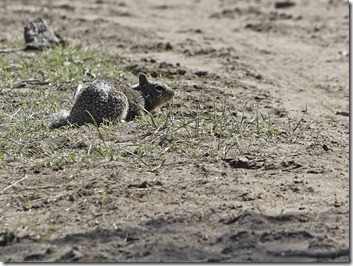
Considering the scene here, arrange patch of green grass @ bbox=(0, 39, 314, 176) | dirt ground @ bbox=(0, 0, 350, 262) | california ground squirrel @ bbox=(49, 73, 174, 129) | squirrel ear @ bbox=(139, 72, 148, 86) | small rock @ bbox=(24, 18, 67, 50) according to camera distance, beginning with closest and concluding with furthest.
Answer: dirt ground @ bbox=(0, 0, 350, 262) < patch of green grass @ bbox=(0, 39, 314, 176) < california ground squirrel @ bbox=(49, 73, 174, 129) < squirrel ear @ bbox=(139, 72, 148, 86) < small rock @ bbox=(24, 18, 67, 50)

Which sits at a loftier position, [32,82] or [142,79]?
[142,79]

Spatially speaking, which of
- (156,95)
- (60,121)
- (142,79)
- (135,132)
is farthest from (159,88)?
(60,121)

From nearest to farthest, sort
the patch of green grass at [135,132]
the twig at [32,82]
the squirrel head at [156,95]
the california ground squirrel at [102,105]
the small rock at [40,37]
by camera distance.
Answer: the patch of green grass at [135,132]
the california ground squirrel at [102,105]
the squirrel head at [156,95]
the twig at [32,82]
the small rock at [40,37]

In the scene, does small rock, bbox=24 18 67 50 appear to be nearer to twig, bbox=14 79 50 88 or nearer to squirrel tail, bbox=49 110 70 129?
twig, bbox=14 79 50 88

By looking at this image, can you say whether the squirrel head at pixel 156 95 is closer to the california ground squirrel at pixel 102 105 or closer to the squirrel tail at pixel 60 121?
the california ground squirrel at pixel 102 105

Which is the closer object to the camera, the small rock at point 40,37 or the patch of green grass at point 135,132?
the patch of green grass at point 135,132

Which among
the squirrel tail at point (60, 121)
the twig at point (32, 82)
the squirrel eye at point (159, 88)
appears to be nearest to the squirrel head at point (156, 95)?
the squirrel eye at point (159, 88)

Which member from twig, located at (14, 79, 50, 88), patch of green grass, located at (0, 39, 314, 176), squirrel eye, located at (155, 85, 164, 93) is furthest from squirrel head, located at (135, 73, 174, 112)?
twig, located at (14, 79, 50, 88)

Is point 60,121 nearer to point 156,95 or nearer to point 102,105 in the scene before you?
point 102,105

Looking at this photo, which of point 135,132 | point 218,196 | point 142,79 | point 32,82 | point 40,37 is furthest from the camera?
point 40,37

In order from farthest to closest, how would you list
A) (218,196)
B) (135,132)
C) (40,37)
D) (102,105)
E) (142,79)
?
1. (40,37)
2. (142,79)
3. (102,105)
4. (135,132)
5. (218,196)

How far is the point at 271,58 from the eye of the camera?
35.5ft

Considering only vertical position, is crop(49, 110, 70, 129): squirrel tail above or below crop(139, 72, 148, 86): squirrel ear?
below

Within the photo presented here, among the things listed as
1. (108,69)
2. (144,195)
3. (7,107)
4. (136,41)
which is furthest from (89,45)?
(144,195)
